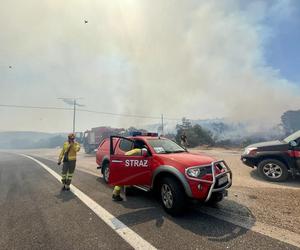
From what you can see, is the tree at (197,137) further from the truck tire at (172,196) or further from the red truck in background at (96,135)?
the truck tire at (172,196)

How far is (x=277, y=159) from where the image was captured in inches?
317

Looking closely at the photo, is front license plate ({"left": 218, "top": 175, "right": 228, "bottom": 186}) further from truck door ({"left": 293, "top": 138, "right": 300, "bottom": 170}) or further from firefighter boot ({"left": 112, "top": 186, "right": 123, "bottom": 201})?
truck door ({"left": 293, "top": 138, "right": 300, "bottom": 170})

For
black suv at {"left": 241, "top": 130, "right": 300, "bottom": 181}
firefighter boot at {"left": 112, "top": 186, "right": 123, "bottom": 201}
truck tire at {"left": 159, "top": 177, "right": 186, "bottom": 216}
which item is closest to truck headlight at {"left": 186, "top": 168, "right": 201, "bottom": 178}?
truck tire at {"left": 159, "top": 177, "right": 186, "bottom": 216}

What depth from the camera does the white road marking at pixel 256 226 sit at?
12.0ft

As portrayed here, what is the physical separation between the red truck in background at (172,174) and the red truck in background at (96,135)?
2361 centimetres

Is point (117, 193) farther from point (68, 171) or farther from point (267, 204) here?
point (267, 204)

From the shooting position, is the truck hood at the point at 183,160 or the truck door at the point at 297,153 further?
the truck door at the point at 297,153

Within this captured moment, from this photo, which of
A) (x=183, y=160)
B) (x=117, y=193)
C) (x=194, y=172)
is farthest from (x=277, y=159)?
(x=117, y=193)

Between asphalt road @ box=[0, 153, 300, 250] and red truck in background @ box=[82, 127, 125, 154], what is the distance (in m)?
23.1

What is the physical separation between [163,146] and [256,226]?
270cm

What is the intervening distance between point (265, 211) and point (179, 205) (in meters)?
1.83

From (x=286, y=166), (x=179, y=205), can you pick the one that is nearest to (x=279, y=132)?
(x=286, y=166)

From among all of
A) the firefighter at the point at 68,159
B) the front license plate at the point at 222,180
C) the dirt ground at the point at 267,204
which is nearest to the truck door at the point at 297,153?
the dirt ground at the point at 267,204

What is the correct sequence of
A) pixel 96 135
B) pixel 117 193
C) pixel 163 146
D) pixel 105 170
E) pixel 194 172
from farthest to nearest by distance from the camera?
pixel 96 135, pixel 105 170, pixel 163 146, pixel 117 193, pixel 194 172
